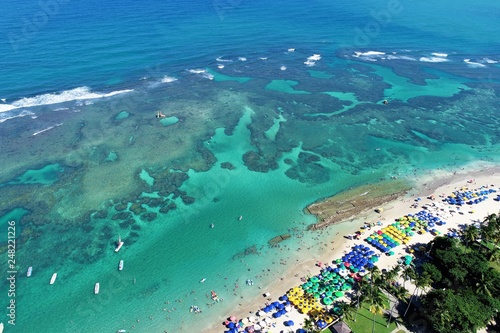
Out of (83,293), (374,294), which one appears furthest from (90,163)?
(374,294)

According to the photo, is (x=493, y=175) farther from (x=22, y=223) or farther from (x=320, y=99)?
(x=22, y=223)

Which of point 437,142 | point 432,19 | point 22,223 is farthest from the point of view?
point 432,19

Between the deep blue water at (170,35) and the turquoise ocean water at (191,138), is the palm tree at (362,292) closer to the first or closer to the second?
the turquoise ocean water at (191,138)

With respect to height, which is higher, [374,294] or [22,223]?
[374,294]

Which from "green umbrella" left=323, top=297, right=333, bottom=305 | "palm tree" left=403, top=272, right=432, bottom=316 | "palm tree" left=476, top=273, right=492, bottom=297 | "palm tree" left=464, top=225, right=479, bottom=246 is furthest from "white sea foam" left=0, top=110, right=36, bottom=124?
"palm tree" left=476, top=273, right=492, bottom=297

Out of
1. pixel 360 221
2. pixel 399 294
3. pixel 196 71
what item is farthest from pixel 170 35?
pixel 399 294

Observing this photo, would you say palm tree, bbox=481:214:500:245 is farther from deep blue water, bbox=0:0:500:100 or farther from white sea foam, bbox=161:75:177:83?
deep blue water, bbox=0:0:500:100

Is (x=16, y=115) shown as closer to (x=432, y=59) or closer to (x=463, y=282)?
(x=463, y=282)
